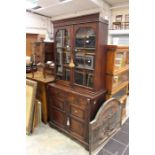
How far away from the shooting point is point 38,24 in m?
5.80

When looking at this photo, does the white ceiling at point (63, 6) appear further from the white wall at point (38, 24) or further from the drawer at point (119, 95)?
the drawer at point (119, 95)

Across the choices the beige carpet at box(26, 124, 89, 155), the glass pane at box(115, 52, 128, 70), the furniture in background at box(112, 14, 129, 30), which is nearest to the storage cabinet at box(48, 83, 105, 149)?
the beige carpet at box(26, 124, 89, 155)

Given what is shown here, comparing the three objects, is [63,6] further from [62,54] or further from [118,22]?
[62,54]

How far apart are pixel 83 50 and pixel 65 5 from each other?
3.42 meters

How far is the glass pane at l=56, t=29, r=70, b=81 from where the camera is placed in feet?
8.71

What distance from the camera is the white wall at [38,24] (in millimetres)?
5462

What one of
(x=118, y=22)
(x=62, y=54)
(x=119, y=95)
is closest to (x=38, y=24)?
(x=118, y=22)

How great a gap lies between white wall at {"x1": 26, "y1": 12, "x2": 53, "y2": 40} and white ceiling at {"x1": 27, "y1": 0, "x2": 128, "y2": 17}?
24 centimetres

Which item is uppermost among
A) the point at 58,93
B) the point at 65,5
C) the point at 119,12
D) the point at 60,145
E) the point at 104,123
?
the point at 65,5
